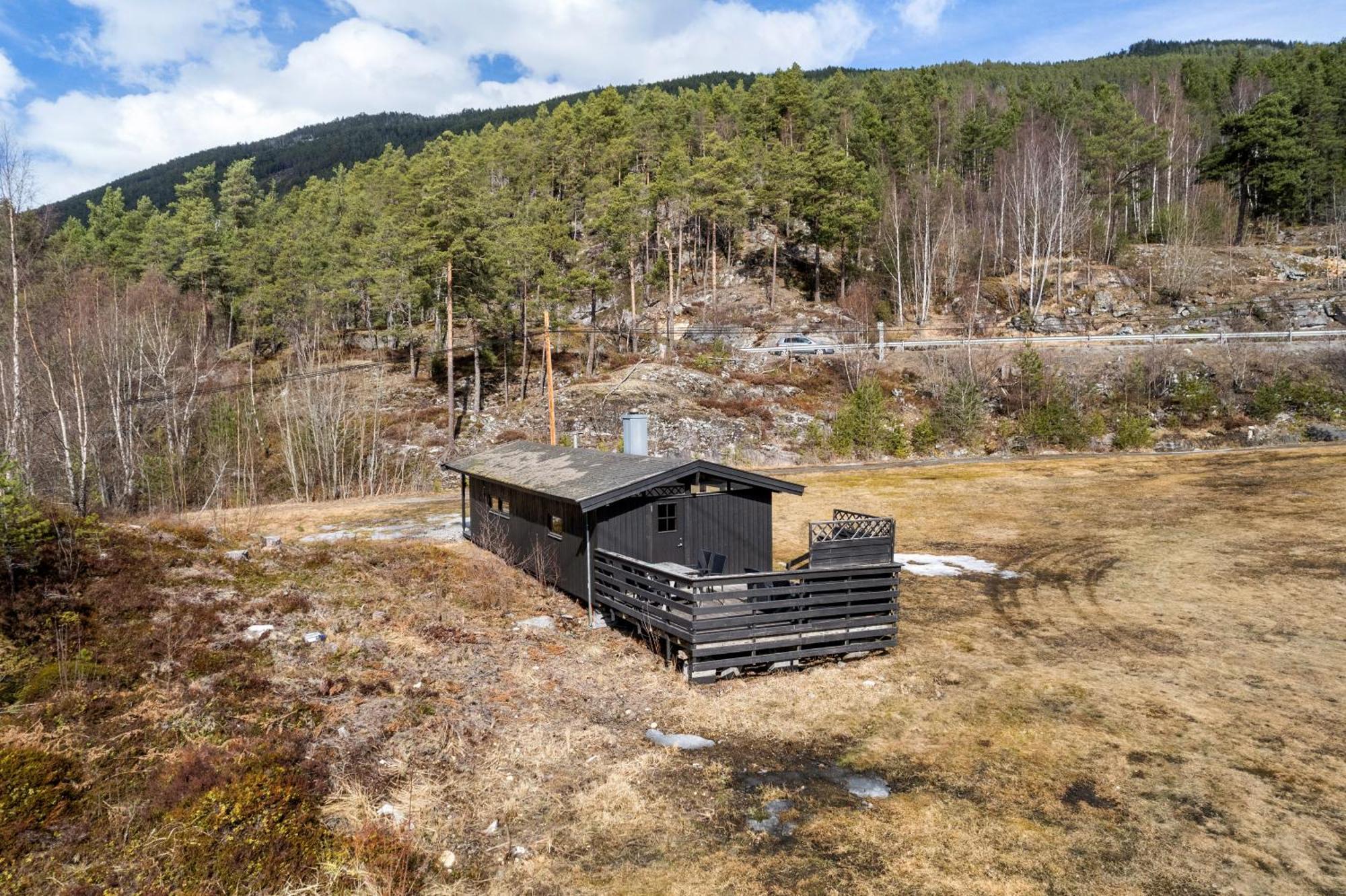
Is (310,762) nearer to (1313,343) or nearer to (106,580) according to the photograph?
(106,580)

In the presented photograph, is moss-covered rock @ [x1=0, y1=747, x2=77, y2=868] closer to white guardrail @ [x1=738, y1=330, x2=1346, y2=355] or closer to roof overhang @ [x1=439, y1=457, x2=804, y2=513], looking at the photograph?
roof overhang @ [x1=439, y1=457, x2=804, y2=513]

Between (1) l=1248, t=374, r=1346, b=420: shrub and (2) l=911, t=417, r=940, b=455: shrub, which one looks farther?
(2) l=911, t=417, r=940, b=455: shrub

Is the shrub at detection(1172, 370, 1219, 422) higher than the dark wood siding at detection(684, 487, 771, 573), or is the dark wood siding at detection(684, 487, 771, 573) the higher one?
the shrub at detection(1172, 370, 1219, 422)

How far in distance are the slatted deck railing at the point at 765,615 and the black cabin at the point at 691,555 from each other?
26 mm

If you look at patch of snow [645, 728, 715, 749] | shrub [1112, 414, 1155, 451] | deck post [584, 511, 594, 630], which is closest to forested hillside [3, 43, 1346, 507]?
shrub [1112, 414, 1155, 451]

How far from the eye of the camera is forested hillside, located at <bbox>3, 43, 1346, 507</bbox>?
3978cm

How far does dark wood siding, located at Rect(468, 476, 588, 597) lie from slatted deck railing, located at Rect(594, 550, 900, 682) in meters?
2.99

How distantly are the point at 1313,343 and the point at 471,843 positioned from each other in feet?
188

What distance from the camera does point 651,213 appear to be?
5928 centimetres

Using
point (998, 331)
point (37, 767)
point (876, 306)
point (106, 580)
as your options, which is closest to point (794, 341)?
point (876, 306)

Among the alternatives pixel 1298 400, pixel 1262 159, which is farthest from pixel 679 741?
pixel 1262 159

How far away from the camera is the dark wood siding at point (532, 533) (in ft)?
55.9

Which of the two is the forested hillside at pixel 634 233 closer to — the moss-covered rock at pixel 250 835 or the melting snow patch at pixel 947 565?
the melting snow patch at pixel 947 565

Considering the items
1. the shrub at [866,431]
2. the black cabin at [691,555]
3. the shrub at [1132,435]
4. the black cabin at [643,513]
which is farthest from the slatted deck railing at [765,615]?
the shrub at [1132,435]
